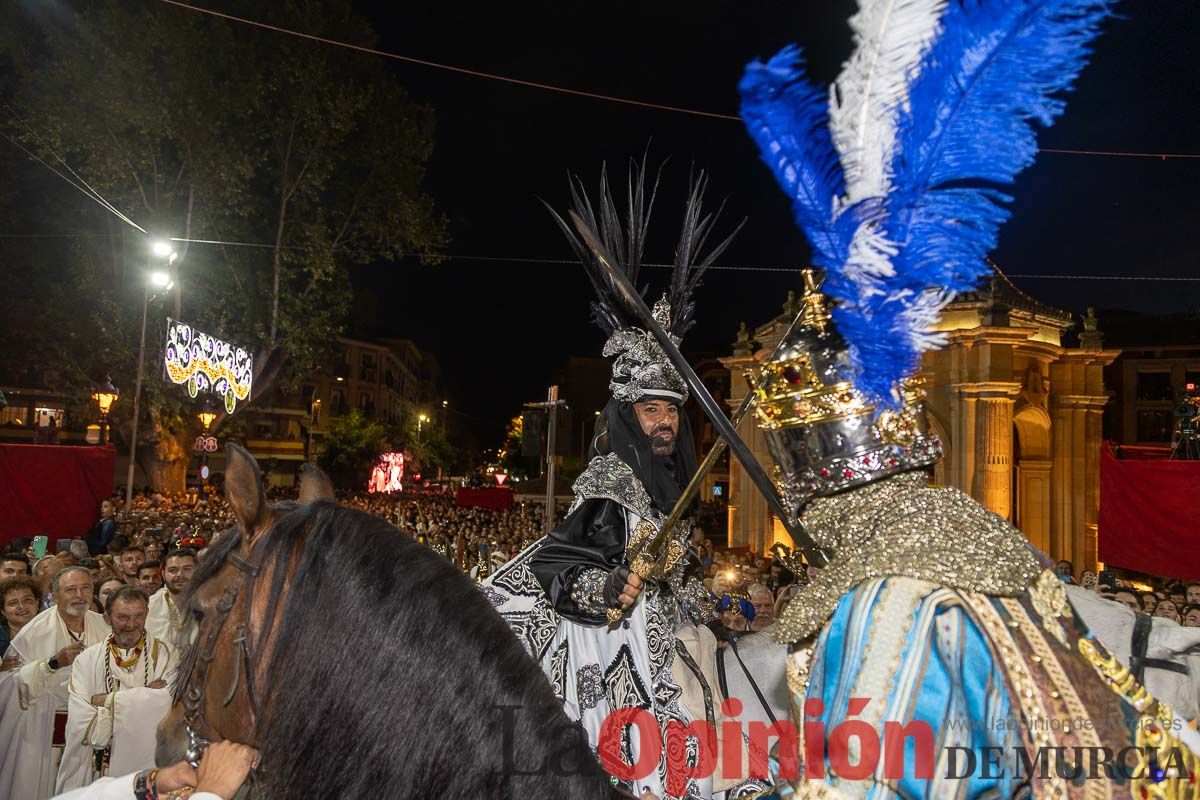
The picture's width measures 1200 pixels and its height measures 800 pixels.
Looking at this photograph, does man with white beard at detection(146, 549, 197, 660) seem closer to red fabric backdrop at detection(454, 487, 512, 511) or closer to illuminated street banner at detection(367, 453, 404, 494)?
red fabric backdrop at detection(454, 487, 512, 511)

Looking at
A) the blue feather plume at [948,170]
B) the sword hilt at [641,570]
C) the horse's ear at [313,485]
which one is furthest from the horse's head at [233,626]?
the sword hilt at [641,570]

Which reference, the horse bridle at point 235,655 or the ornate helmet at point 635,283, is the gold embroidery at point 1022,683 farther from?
the ornate helmet at point 635,283

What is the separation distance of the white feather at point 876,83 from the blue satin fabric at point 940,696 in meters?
1.08

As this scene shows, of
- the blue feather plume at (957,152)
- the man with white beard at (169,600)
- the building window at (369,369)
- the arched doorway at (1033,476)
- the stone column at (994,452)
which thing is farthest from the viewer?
the building window at (369,369)

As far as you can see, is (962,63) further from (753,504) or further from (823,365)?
(753,504)

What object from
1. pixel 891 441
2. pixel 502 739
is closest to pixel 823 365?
pixel 891 441

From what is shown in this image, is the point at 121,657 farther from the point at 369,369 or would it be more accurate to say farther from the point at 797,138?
the point at 369,369

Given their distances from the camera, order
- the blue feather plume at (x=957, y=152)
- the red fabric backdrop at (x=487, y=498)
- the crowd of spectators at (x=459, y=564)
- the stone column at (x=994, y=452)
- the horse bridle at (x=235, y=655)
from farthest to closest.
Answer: the red fabric backdrop at (x=487, y=498) < the stone column at (x=994, y=452) < the crowd of spectators at (x=459, y=564) < the blue feather plume at (x=957, y=152) < the horse bridle at (x=235, y=655)

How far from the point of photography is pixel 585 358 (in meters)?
73.2

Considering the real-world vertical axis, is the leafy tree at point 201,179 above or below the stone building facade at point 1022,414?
above

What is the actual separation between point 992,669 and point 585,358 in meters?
71.5

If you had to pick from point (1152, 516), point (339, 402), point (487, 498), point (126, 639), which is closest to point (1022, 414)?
point (1152, 516)

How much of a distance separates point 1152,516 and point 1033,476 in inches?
392

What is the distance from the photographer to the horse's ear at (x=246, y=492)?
1.88m
